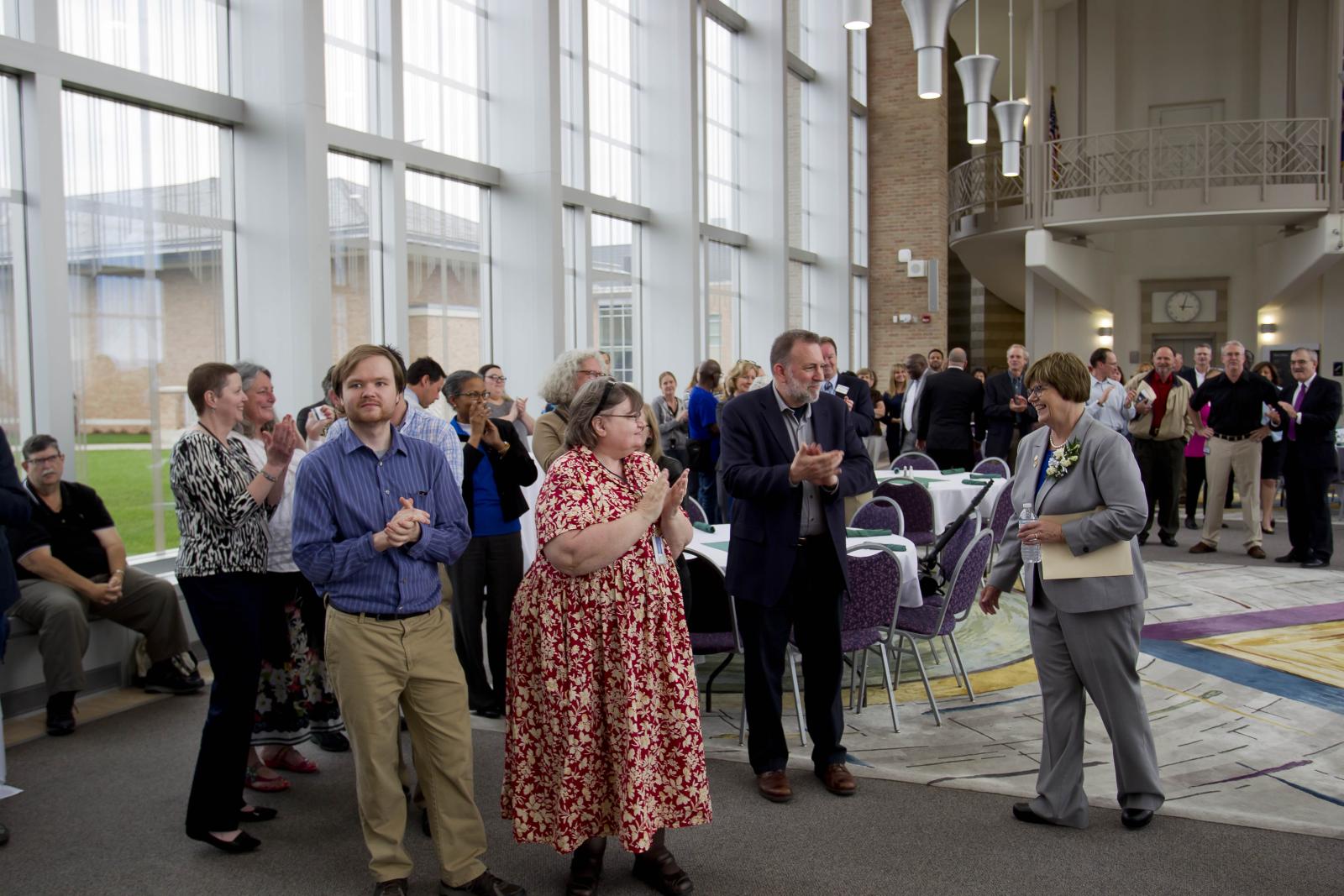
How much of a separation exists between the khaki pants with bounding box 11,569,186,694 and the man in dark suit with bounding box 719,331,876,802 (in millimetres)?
3182

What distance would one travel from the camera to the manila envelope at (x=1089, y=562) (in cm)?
361

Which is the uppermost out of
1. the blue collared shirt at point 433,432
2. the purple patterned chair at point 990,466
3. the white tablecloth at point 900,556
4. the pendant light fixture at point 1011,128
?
the pendant light fixture at point 1011,128

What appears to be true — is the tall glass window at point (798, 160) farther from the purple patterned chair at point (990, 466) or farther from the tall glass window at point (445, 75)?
the purple patterned chair at point (990, 466)

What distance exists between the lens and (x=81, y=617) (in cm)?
514

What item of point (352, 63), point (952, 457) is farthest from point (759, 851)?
point (952, 457)

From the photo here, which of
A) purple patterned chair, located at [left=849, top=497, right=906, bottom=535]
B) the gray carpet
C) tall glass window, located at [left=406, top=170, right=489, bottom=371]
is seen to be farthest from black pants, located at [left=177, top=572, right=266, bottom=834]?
tall glass window, located at [left=406, top=170, right=489, bottom=371]

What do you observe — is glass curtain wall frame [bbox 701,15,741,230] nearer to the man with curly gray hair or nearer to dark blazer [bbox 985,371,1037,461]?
dark blazer [bbox 985,371,1037,461]

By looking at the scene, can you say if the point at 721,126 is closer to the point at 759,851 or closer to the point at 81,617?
the point at 81,617

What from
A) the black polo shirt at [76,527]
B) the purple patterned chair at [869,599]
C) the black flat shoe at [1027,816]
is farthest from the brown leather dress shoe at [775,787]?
the black polo shirt at [76,527]

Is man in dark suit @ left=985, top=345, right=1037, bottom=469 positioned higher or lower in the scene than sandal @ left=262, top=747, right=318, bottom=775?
higher

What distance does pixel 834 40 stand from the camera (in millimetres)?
17562

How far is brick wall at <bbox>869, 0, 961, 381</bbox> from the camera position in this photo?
19.0 metres

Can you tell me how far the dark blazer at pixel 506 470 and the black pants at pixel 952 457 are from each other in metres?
6.24

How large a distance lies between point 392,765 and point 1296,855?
9.55ft
